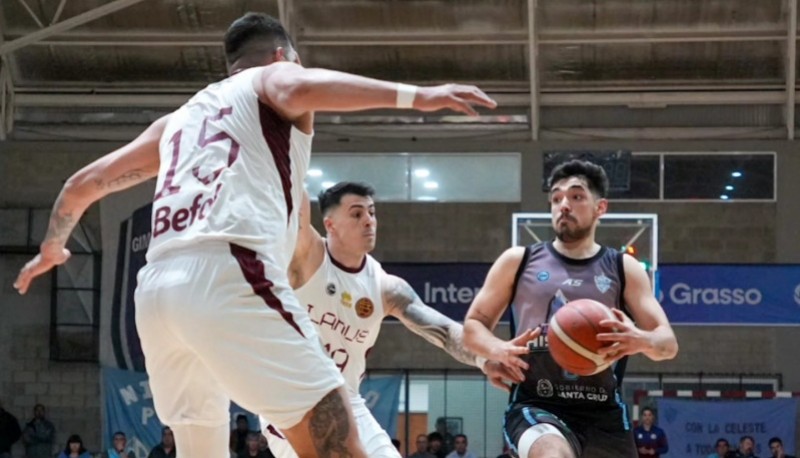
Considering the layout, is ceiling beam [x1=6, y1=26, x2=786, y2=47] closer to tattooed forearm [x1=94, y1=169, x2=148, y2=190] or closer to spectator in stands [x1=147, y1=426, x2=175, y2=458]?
spectator in stands [x1=147, y1=426, x2=175, y2=458]

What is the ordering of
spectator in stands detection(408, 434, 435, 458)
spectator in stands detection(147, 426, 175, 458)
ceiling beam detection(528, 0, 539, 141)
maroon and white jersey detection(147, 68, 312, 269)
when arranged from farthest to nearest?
1. ceiling beam detection(528, 0, 539, 141)
2. spectator in stands detection(408, 434, 435, 458)
3. spectator in stands detection(147, 426, 175, 458)
4. maroon and white jersey detection(147, 68, 312, 269)

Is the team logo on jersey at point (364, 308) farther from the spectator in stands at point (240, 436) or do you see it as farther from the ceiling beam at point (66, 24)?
the ceiling beam at point (66, 24)

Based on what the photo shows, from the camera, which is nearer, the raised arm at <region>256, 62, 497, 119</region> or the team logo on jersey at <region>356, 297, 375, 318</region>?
the raised arm at <region>256, 62, 497, 119</region>

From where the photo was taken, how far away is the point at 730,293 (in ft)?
60.0

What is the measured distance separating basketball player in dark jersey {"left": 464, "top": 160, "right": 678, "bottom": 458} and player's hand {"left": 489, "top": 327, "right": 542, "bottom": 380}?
10mm

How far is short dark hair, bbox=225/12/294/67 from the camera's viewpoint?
450 centimetres

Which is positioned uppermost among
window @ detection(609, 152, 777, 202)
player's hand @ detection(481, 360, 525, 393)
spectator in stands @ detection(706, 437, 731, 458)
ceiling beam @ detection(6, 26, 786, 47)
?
ceiling beam @ detection(6, 26, 786, 47)

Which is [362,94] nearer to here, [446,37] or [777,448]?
[777,448]

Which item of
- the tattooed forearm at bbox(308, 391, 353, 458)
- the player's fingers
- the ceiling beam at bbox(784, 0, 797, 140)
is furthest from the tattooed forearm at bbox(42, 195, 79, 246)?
the ceiling beam at bbox(784, 0, 797, 140)

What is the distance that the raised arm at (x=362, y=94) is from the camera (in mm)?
3801

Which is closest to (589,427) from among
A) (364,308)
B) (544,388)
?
(544,388)

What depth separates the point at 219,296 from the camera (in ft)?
13.1

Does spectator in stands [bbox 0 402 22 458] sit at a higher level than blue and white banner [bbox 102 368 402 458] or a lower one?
lower

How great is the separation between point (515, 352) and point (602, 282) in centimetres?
77
